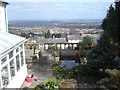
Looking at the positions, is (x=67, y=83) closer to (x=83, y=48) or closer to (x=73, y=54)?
(x=73, y=54)

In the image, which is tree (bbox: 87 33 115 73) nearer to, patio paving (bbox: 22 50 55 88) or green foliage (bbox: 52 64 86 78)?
green foliage (bbox: 52 64 86 78)

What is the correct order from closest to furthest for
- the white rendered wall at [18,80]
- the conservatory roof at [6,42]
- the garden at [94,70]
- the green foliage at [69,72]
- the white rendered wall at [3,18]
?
the conservatory roof at [6,42] → the white rendered wall at [18,80] → the garden at [94,70] → the green foliage at [69,72] → the white rendered wall at [3,18]

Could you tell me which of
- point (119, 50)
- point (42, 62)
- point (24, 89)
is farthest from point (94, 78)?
point (119, 50)

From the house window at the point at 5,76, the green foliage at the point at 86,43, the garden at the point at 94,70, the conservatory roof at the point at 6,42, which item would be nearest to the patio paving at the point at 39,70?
the garden at the point at 94,70

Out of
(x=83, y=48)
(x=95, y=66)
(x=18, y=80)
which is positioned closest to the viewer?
(x=18, y=80)

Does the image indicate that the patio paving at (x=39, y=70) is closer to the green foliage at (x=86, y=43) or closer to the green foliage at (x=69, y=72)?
the green foliage at (x=69, y=72)

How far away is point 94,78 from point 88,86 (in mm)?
1031

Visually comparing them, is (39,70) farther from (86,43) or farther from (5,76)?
(86,43)

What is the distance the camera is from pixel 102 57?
26.0 ft

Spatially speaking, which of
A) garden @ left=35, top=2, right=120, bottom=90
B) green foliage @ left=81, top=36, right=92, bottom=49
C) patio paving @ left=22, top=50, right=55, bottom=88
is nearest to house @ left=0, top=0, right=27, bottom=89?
patio paving @ left=22, top=50, right=55, bottom=88

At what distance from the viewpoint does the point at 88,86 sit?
717 centimetres

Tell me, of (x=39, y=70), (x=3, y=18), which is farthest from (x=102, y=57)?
(x=3, y=18)

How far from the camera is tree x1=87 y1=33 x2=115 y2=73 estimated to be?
786 cm

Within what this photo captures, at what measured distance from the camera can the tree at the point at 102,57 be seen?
25.8 ft
